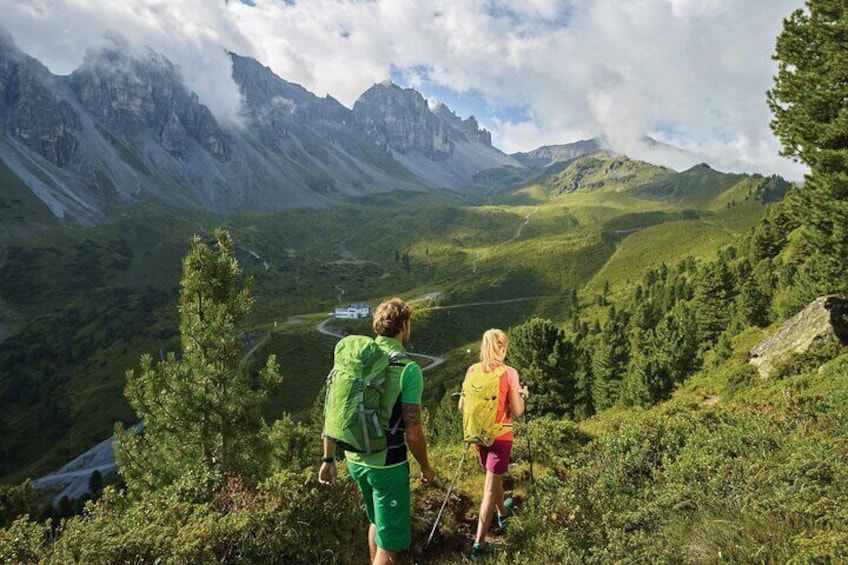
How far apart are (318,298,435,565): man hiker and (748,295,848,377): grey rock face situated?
900 inches

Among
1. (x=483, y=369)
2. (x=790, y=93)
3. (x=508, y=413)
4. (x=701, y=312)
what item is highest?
(x=790, y=93)

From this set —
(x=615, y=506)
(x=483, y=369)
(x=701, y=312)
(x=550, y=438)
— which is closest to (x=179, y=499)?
(x=483, y=369)

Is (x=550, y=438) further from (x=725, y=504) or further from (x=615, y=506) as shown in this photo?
(x=725, y=504)

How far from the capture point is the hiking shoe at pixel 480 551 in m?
6.61

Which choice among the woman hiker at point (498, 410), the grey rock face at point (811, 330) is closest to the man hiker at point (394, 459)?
the woman hiker at point (498, 410)

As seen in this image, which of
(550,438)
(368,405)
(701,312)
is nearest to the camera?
(368,405)

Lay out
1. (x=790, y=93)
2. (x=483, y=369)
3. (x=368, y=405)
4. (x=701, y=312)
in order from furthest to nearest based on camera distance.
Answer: (x=701, y=312), (x=790, y=93), (x=483, y=369), (x=368, y=405)

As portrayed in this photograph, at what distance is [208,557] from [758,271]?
70.3 metres

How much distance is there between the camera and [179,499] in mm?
7129

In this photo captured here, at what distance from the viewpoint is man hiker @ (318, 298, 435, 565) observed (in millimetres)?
5480

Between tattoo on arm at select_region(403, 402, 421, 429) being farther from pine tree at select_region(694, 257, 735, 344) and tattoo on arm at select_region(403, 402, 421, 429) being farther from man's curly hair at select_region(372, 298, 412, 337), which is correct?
pine tree at select_region(694, 257, 735, 344)

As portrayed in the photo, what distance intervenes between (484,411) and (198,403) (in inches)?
320

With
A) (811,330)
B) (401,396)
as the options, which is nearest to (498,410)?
(401,396)

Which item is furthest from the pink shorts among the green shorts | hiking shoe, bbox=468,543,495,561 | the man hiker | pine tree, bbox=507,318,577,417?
pine tree, bbox=507,318,577,417
